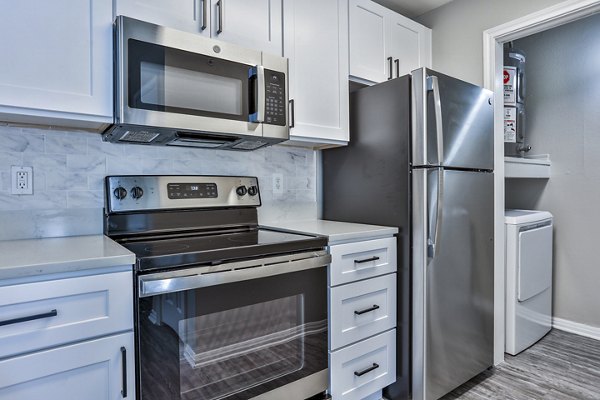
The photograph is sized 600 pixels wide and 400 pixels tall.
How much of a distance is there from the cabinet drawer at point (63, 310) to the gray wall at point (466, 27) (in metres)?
2.42

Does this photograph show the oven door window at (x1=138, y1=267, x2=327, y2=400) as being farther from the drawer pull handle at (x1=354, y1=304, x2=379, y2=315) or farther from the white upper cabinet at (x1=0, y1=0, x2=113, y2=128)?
the white upper cabinet at (x1=0, y1=0, x2=113, y2=128)

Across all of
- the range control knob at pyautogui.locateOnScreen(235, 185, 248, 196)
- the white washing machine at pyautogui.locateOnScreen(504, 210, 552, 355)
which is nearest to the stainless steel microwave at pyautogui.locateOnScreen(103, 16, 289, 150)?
the range control knob at pyautogui.locateOnScreen(235, 185, 248, 196)

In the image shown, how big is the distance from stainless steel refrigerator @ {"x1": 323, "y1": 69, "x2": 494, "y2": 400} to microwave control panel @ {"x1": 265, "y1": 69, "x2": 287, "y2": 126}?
562 mm

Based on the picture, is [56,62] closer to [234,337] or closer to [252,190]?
[252,190]

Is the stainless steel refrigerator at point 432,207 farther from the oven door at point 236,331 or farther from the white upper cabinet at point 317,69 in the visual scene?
the oven door at point 236,331

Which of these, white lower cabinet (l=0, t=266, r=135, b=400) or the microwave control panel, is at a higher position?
the microwave control panel

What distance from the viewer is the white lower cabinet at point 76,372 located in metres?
0.95

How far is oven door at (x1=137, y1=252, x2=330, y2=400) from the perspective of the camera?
45.2 inches

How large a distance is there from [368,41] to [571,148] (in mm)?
1890

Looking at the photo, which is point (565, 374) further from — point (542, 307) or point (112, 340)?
point (112, 340)

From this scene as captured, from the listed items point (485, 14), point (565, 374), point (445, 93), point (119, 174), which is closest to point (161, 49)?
point (119, 174)

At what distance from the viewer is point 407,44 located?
98.0 inches

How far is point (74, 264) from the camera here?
3.31ft

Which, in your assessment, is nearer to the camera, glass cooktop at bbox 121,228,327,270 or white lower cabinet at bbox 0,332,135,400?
white lower cabinet at bbox 0,332,135,400
